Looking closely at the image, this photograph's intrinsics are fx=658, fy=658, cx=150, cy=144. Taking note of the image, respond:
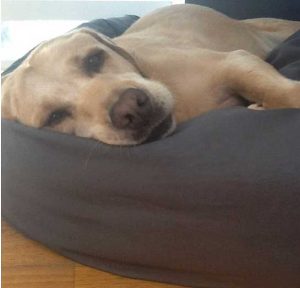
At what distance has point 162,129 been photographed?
1459mm

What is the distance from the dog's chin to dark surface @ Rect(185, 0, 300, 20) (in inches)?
51.2

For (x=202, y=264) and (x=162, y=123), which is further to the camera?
(x=162, y=123)

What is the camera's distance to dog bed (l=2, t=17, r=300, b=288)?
1.25m

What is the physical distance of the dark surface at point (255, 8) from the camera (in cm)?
262

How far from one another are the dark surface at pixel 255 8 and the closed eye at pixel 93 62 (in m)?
1.16

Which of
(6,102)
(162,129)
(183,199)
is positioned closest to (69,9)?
(6,102)

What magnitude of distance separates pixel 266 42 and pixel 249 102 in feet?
2.04

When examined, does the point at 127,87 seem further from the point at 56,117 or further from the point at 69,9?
the point at 69,9

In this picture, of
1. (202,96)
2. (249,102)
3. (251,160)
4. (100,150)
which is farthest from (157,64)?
(251,160)

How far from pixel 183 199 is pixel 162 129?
0.21 metres

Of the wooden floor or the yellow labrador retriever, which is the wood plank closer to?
the wooden floor

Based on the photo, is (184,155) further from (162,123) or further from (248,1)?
(248,1)

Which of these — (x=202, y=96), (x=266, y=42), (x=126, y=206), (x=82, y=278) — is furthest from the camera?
(x=266, y=42)

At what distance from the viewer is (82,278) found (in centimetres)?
151
